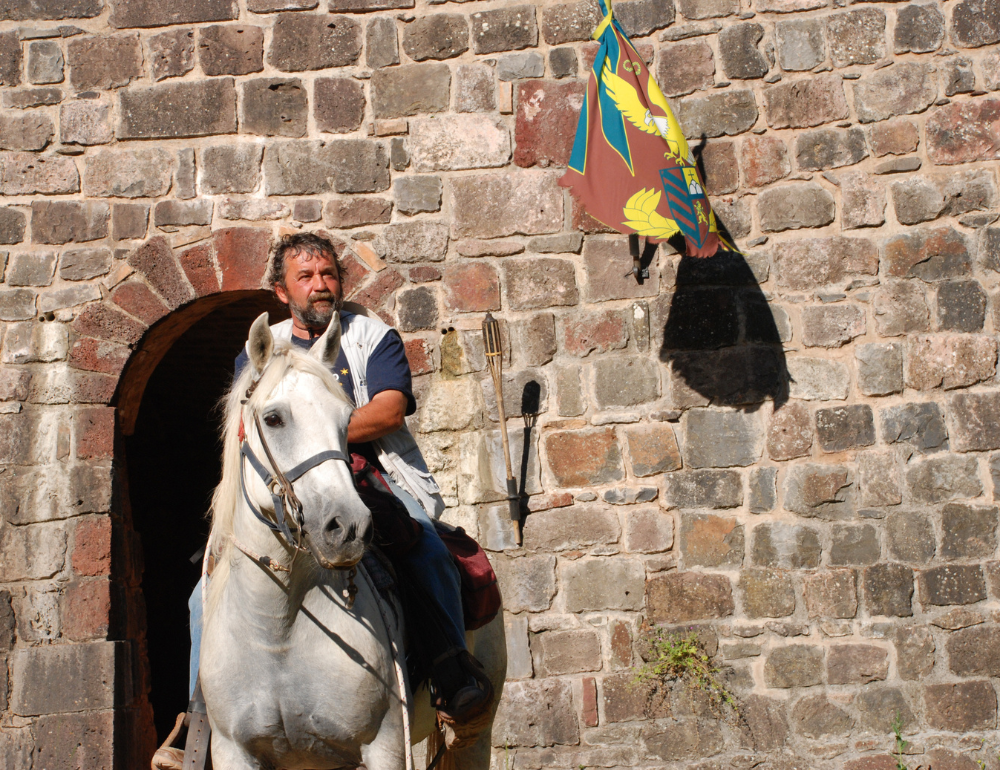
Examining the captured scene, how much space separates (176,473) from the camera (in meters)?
7.83

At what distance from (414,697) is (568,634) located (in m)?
1.90

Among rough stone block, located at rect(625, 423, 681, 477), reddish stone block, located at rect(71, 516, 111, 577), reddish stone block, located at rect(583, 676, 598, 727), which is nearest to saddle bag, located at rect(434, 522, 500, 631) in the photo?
reddish stone block, located at rect(583, 676, 598, 727)

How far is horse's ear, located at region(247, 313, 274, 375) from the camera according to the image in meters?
2.68

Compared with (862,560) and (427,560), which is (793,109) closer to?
(862,560)

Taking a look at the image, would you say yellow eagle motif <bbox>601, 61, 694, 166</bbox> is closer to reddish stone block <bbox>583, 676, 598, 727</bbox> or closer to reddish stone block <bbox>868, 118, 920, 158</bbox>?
Result: reddish stone block <bbox>868, 118, 920, 158</bbox>

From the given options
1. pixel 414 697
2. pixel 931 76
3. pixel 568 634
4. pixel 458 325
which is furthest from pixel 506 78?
pixel 414 697

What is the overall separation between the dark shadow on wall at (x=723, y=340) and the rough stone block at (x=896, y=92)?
3.62ft

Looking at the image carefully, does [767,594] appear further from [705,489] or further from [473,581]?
[473,581]

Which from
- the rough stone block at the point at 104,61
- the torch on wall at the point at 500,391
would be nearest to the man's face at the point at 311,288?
the torch on wall at the point at 500,391

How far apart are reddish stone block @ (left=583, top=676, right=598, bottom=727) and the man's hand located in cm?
216

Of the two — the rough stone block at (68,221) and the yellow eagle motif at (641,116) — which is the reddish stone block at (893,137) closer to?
the yellow eagle motif at (641,116)

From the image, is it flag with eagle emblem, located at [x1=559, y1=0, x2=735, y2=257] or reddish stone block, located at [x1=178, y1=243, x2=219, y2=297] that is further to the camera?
reddish stone block, located at [x1=178, y1=243, x2=219, y2=297]

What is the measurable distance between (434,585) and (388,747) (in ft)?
1.80

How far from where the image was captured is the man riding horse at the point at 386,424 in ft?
10.2
